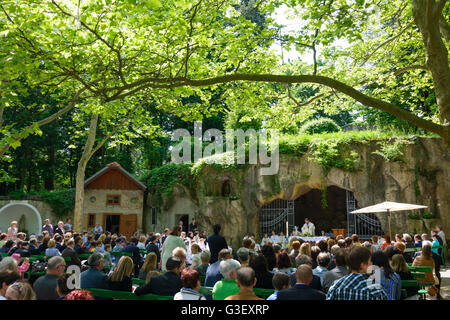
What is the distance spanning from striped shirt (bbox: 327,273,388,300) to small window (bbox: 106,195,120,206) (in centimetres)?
2211

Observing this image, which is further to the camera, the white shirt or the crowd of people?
the white shirt

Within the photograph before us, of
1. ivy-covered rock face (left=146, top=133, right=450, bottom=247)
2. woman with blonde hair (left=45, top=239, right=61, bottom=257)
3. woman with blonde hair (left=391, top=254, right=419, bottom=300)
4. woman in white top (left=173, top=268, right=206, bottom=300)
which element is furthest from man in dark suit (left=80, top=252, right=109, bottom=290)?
ivy-covered rock face (left=146, top=133, right=450, bottom=247)

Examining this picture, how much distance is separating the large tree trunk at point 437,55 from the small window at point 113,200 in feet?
67.7

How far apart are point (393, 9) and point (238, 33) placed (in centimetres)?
536

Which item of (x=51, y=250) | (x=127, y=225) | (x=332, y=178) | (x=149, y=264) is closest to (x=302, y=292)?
(x=149, y=264)

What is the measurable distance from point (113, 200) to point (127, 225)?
1865mm

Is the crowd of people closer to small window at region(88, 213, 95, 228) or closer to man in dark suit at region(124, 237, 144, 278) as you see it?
man in dark suit at region(124, 237, 144, 278)

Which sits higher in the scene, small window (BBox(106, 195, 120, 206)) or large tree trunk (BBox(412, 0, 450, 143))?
large tree trunk (BBox(412, 0, 450, 143))

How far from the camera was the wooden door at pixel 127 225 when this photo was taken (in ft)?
77.2

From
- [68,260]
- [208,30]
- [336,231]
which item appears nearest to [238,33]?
[208,30]

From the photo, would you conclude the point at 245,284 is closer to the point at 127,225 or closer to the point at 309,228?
the point at 309,228

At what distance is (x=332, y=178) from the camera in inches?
712

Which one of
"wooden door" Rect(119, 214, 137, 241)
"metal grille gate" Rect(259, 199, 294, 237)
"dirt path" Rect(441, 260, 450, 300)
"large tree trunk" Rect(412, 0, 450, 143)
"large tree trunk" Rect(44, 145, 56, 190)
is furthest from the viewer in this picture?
"large tree trunk" Rect(44, 145, 56, 190)

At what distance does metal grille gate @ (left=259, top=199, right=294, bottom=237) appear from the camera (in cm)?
2106
